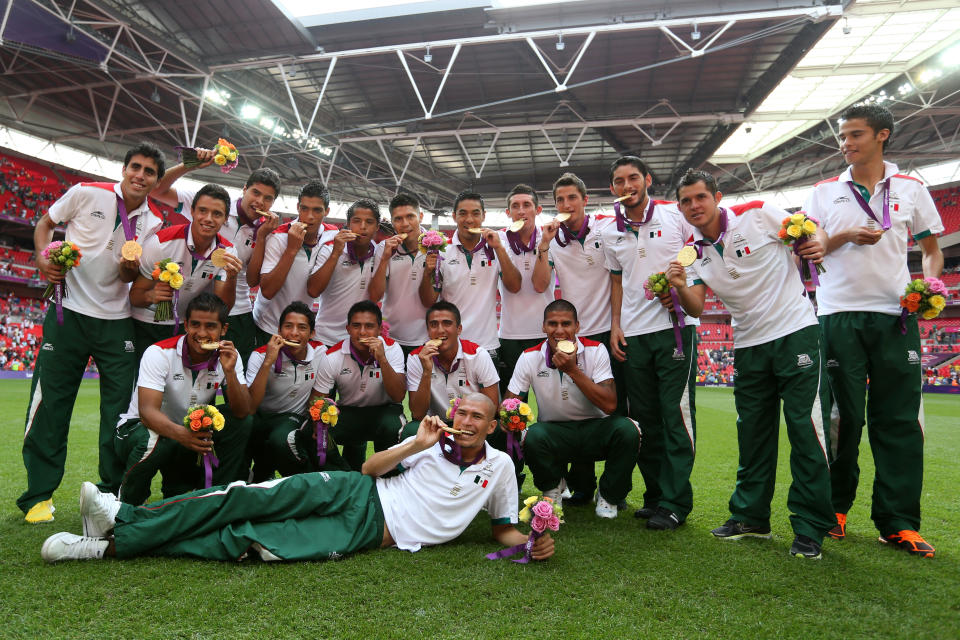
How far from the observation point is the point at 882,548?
3.82m

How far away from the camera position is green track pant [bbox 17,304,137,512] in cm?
429

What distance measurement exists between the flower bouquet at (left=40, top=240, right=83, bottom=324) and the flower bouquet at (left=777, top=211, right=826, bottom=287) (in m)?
5.20

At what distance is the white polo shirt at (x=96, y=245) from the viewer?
14.8 ft

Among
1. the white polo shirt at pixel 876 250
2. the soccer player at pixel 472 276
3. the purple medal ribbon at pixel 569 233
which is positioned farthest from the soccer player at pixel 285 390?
the white polo shirt at pixel 876 250

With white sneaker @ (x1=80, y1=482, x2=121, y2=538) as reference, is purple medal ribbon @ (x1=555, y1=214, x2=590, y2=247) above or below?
above

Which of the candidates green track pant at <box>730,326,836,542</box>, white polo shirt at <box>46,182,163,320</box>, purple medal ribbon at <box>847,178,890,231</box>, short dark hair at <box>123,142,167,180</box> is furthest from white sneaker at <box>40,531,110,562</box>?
purple medal ribbon at <box>847,178,890,231</box>

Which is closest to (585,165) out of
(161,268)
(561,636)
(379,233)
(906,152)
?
(906,152)

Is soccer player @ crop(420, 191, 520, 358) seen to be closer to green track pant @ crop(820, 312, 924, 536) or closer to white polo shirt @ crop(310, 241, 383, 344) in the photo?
white polo shirt @ crop(310, 241, 383, 344)

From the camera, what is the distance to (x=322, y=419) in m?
4.52

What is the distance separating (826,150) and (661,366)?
24399 millimetres

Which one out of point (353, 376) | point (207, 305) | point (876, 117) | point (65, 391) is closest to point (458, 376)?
point (353, 376)

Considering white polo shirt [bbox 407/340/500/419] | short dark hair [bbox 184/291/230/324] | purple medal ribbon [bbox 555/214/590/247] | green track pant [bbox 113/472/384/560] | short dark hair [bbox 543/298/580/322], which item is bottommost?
green track pant [bbox 113/472/384/560]

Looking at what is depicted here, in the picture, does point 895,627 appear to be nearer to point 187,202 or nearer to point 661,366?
point 661,366

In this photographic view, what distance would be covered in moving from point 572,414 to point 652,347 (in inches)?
34.8
